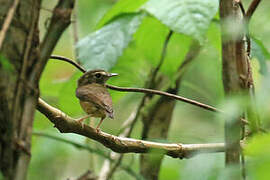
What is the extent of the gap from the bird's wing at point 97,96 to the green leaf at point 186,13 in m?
0.55

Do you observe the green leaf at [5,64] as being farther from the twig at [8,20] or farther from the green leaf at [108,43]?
the green leaf at [108,43]

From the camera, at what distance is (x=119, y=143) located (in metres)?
2.07

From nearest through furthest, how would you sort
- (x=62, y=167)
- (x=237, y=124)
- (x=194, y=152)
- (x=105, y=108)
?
(x=237, y=124)
(x=194, y=152)
(x=105, y=108)
(x=62, y=167)

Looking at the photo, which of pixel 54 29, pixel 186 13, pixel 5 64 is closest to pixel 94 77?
pixel 186 13

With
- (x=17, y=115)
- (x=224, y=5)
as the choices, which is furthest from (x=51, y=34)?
(x=224, y=5)

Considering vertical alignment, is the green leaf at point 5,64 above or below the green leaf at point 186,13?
above

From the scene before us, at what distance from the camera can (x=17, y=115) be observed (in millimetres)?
1158

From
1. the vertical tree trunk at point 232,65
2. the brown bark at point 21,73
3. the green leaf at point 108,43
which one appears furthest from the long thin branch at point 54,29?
the green leaf at point 108,43

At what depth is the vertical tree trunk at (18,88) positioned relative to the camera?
1.13 m

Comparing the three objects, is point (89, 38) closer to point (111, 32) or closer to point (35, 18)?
point (111, 32)

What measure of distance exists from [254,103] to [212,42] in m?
1.81

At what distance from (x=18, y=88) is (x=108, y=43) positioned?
1776 millimetres

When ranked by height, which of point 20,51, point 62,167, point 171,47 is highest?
point 20,51

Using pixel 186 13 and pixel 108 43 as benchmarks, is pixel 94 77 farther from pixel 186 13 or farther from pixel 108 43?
pixel 186 13
